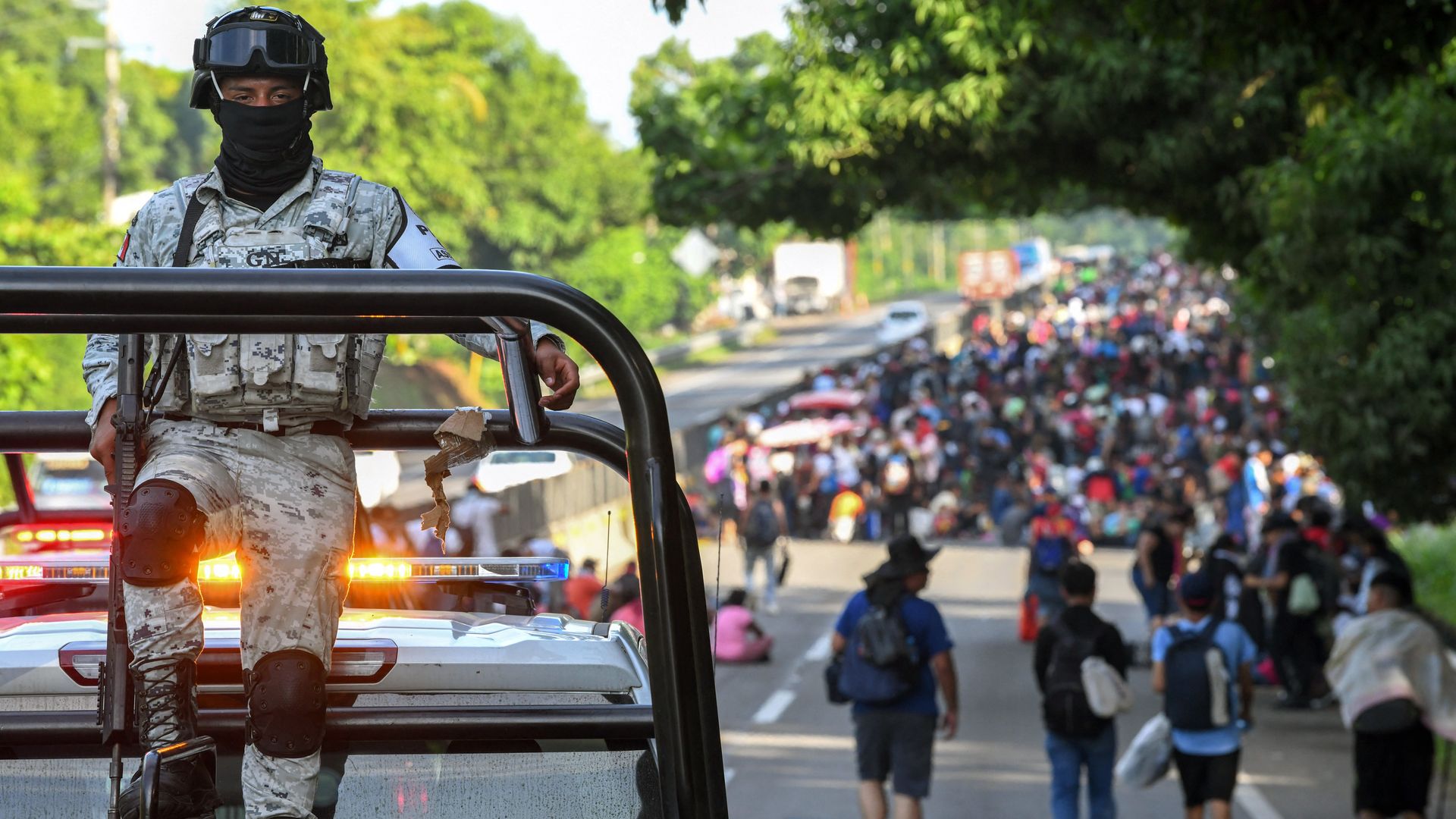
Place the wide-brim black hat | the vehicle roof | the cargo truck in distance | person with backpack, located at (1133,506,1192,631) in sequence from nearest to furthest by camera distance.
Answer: the vehicle roof < the wide-brim black hat < person with backpack, located at (1133,506,1192,631) < the cargo truck in distance

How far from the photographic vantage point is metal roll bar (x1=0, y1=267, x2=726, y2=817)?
1892 millimetres

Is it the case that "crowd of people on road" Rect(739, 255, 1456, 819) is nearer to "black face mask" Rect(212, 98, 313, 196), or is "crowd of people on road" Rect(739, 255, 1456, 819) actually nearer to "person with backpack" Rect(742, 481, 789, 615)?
"person with backpack" Rect(742, 481, 789, 615)

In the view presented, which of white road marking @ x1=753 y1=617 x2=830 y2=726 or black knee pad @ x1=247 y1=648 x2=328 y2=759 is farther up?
black knee pad @ x1=247 y1=648 x2=328 y2=759

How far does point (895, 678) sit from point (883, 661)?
0.12 m

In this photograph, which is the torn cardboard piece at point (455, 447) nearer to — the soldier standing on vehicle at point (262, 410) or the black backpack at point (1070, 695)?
the soldier standing on vehicle at point (262, 410)

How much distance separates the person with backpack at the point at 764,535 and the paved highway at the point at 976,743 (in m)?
0.32

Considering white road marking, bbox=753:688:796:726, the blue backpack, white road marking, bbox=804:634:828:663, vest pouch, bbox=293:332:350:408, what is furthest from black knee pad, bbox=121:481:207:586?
white road marking, bbox=804:634:828:663

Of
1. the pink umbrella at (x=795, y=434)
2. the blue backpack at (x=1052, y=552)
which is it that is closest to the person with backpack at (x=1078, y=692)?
the blue backpack at (x=1052, y=552)

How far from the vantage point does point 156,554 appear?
2260mm

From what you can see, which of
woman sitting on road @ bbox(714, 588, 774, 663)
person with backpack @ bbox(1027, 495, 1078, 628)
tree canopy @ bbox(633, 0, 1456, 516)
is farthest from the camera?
woman sitting on road @ bbox(714, 588, 774, 663)

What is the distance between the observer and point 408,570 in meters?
2.96

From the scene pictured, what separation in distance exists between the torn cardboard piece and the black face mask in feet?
1.56

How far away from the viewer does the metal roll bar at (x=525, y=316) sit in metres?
1.89

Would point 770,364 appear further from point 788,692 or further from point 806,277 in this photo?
point 788,692
